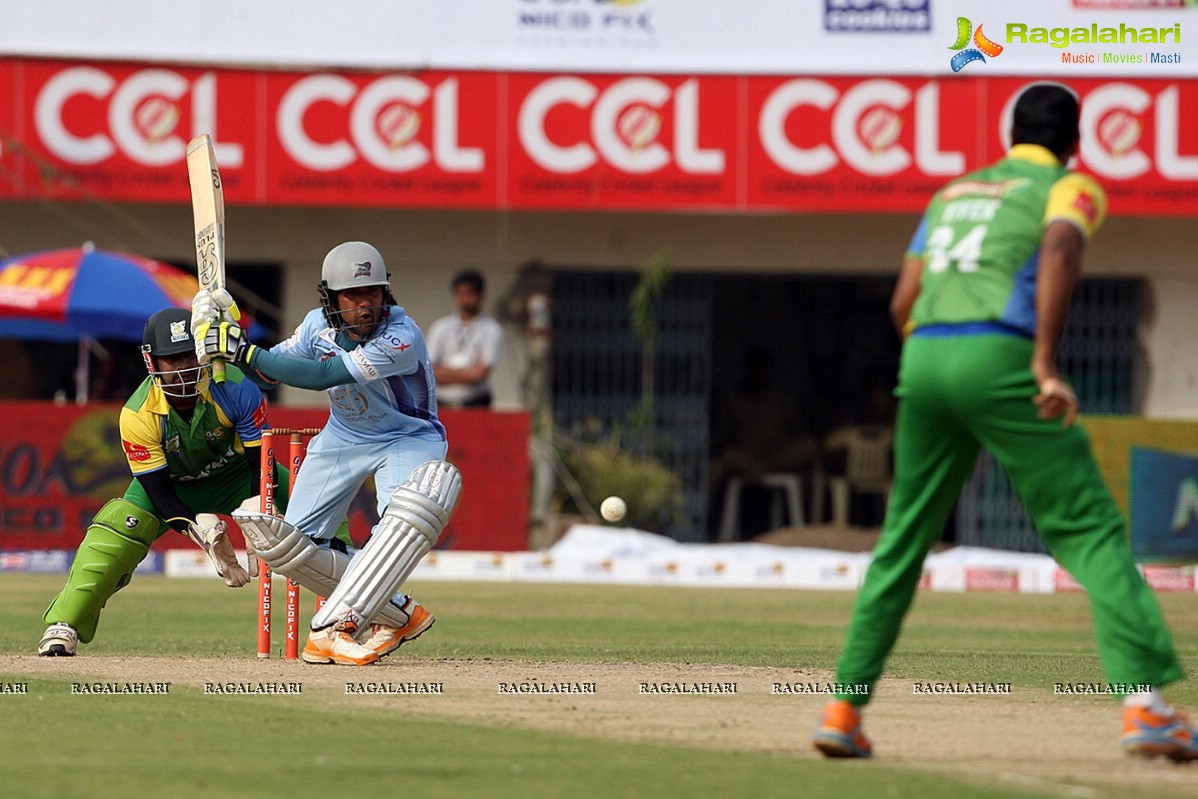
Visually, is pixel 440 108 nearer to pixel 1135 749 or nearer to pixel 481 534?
pixel 481 534

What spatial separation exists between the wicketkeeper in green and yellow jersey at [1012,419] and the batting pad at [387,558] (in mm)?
2758

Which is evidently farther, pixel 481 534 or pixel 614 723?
pixel 481 534

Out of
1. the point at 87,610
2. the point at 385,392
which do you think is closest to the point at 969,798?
the point at 385,392

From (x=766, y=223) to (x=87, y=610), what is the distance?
38.2 ft

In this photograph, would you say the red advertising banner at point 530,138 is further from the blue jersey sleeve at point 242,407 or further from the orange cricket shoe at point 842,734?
the orange cricket shoe at point 842,734

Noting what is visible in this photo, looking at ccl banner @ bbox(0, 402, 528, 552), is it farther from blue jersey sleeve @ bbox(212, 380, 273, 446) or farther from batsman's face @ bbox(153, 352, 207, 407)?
batsman's face @ bbox(153, 352, 207, 407)

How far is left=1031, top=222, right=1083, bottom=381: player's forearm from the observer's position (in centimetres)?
522

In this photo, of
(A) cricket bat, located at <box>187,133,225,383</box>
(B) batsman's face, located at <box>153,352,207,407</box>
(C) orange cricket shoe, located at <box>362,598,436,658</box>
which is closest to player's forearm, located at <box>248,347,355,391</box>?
(A) cricket bat, located at <box>187,133,225,383</box>

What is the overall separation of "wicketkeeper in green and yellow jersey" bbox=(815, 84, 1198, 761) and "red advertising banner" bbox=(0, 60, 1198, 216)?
1237 centimetres

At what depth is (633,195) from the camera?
18.0 metres

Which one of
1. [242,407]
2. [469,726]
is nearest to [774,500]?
[242,407]

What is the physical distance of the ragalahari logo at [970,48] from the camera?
702 inches

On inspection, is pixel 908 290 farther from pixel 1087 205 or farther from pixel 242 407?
pixel 242 407

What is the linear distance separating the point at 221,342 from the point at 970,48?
12152mm
